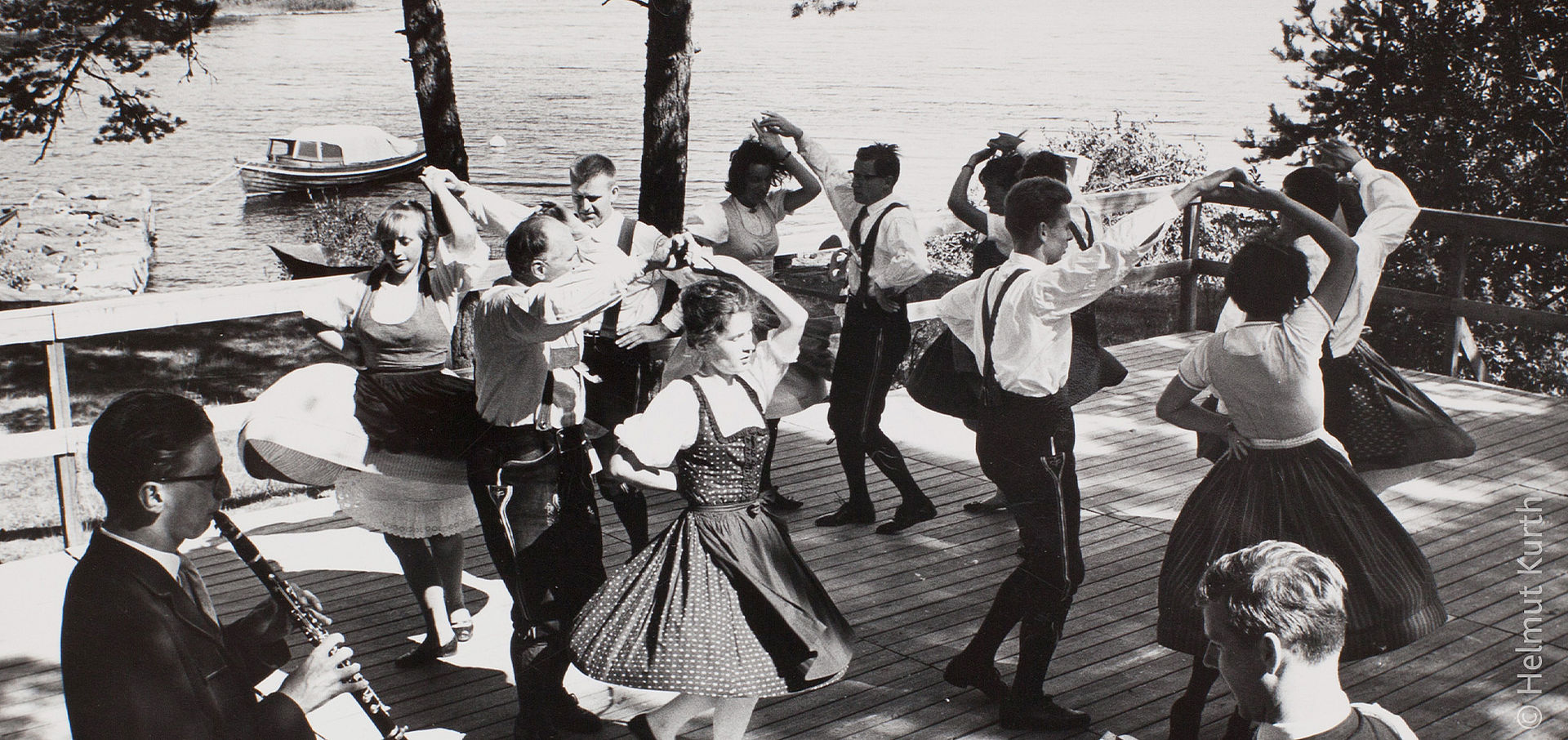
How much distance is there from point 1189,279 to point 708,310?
233 inches

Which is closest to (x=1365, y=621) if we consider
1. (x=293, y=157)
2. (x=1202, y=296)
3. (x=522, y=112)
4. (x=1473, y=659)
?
(x=1473, y=659)

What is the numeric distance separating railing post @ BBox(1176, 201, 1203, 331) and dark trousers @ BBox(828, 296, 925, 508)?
3.64 m

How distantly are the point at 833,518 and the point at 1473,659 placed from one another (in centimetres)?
246

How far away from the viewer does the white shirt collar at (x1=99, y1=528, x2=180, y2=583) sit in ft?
6.64

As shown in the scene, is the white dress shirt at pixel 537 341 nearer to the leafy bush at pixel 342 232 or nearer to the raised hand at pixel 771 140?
the raised hand at pixel 771 140

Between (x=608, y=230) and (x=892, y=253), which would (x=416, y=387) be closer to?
(x=608, y=230)

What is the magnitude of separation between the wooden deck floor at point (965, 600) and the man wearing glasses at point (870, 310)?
0.67ft

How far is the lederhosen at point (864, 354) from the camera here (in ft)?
17.1

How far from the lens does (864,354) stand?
5285 mm

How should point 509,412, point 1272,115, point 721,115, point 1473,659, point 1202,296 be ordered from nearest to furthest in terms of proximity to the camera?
point 509,412 → point 1473,659 → point 1272,115 → point 1202,296 → point 721,115

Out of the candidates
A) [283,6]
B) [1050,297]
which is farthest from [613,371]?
[283,6]

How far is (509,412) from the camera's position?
3.71m

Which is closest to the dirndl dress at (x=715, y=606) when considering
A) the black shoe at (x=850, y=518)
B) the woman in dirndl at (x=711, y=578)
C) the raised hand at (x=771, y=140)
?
the woman in dirndl at (x=711, y=578)

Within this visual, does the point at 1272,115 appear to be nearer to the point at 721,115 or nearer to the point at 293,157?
the point at 721,115
